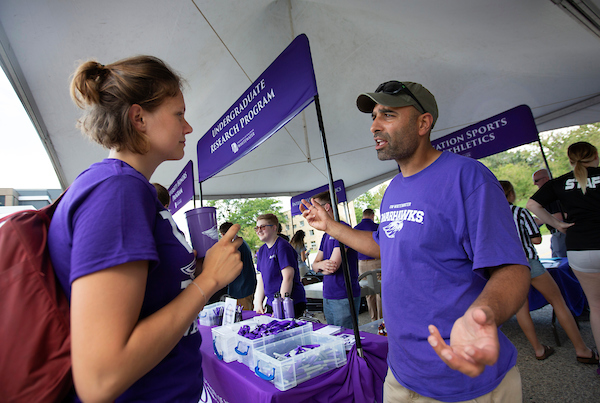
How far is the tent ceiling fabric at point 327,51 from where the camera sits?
143 inches

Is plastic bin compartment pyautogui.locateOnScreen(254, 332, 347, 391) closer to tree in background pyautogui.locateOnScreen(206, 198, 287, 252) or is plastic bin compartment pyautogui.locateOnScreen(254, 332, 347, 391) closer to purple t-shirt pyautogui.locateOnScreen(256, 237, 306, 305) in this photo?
purple t-shirt pyautogui.locateOnScreen(256, 237, 306, 305)

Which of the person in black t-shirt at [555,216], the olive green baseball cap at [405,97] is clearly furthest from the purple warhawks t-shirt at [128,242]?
the person in black t-shirt at [555,216]

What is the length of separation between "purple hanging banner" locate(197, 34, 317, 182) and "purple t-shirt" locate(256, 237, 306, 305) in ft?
3.49

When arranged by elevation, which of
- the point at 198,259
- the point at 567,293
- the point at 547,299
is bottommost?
the point at 567,293

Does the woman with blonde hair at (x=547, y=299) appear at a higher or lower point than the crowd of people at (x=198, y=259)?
lower

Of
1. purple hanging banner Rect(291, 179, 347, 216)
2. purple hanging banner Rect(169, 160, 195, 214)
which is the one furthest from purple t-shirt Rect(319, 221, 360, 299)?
purple hanging banner Rect(291, 179, 347, 216)

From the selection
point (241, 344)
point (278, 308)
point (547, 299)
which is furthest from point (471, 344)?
point (547, 299)

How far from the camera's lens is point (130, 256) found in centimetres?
55

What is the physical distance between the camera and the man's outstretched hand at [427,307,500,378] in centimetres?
58

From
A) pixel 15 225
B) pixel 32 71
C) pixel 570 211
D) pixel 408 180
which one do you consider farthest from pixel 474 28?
pixel 32 71

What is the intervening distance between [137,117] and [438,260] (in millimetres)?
1080

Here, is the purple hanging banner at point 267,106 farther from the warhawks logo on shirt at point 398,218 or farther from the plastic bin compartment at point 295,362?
the plastic bin compartment at point 295,362

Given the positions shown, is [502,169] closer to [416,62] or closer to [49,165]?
[416,62]

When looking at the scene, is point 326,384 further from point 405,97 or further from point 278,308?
point 405,97
